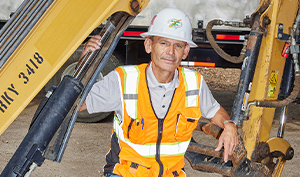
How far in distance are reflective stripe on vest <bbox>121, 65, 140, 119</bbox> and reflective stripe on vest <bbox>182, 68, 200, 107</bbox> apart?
377 mm

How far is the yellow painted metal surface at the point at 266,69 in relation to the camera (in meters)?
3.71

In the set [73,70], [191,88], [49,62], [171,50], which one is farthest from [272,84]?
[73,70]

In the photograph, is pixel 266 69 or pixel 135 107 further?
pixel 266 69

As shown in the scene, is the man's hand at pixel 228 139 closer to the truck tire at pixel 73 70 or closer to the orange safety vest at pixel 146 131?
the orange safety vest at pixel 146 131

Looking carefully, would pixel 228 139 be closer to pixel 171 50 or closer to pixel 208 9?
pixel 171 50

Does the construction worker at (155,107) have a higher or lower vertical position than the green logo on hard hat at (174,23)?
lower

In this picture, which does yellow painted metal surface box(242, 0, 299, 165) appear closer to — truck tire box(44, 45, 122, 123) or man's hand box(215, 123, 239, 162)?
man's hand box(215, 123, 239, 162)

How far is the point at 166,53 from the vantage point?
3.13 metres

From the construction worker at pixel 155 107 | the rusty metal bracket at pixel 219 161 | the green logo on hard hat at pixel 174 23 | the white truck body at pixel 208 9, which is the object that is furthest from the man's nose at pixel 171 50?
the white truck body at pixel 208 9

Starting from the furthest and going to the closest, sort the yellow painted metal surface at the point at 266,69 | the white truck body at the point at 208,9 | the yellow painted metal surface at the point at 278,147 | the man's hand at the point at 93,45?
1. the white truck body at the point at 208,9
2. the yellow painted metal surface at the point at 278,147
3. the yellow painted metal surface at the point at 266,69
4. the man's hand at the point at 93,45

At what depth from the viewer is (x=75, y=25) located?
245 cm

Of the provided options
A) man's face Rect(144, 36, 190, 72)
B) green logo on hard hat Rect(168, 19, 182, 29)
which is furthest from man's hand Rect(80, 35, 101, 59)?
green logo on hard hat Rect(168, 19, 182, 29)

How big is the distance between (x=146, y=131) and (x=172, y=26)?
792 millimetres

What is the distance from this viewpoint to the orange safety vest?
3.03 m
